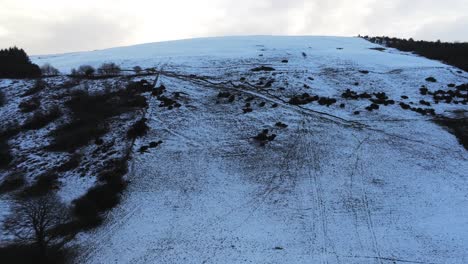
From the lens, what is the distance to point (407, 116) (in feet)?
109

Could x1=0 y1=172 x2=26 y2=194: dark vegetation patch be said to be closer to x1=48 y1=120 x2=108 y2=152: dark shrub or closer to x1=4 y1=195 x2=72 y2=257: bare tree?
x1=4 y1=195 x2=72 y2=257: bare tree

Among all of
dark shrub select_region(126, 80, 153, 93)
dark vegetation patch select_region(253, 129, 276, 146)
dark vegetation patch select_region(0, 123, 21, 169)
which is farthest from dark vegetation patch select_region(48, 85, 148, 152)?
dark vegetation patch select_region(253, 129, 276, 146)

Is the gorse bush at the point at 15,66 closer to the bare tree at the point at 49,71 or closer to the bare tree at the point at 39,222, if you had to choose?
the bare tree at the point at 49,71

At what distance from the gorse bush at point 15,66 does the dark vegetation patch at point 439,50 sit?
55.3m

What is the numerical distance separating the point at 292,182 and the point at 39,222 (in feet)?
52.3

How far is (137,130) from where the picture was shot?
99.7 feet

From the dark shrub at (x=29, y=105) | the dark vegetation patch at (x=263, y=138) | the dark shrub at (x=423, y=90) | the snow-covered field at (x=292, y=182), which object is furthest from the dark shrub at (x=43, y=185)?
the dark shrub at (x=423, y=90)

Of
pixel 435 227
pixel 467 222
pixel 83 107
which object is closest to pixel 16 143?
pixel 83 107

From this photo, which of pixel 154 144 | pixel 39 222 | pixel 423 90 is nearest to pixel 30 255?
pixel 39 222

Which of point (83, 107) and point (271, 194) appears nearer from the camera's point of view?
point (271, 194)

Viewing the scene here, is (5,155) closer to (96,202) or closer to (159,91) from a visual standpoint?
(96,202)

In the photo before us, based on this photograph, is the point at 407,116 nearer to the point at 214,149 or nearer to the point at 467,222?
the point at 467,222

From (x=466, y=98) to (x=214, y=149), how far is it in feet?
90.1

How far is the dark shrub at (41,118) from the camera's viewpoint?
31441 millimetres
